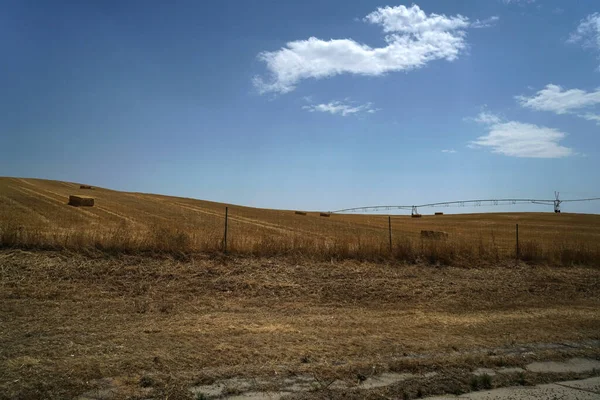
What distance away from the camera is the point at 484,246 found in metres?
15.7

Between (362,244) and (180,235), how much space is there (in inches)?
217

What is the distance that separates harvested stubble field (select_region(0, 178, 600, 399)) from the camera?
5.26m

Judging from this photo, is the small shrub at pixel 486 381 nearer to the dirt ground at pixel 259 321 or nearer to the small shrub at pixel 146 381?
the dirt ground at pixel 259 321

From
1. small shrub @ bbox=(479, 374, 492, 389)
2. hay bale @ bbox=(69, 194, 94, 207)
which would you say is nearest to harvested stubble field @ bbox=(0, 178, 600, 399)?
small shrub @ bbox=(479, 374, 492, 389)

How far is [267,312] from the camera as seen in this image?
868 cm

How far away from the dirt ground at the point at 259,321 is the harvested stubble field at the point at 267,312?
0.03 m

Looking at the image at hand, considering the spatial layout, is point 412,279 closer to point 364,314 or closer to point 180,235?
point 364,314

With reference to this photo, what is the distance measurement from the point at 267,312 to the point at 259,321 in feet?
2.58

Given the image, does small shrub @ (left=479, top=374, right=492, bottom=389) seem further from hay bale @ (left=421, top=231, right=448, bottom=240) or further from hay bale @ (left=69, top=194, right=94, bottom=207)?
hay bale @ (left=69, top=194, right=94, bottom=207)

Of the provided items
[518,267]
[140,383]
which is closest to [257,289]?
[140,383]

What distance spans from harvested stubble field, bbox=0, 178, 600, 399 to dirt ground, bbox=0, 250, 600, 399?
3cm

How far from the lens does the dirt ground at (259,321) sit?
5312 millimetres

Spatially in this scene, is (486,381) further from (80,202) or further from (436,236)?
(80,202)

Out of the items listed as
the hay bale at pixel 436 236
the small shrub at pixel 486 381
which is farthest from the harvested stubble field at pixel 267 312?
the hay bale at pixel 436 236
